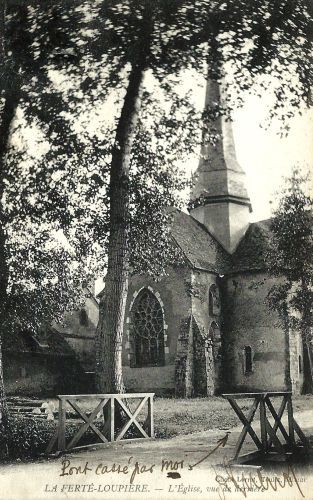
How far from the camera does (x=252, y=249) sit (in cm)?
2378

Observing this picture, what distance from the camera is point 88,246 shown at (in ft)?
35.0

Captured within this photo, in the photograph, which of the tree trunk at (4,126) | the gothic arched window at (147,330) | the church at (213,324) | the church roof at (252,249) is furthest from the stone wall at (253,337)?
the tree trunk at (4,126)

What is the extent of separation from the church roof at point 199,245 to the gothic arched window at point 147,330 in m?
2.66

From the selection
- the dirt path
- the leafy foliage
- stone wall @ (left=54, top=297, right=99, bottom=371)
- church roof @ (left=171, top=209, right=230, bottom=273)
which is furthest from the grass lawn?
stone wall @ (left=54, top=297, right=99, bottom=371)

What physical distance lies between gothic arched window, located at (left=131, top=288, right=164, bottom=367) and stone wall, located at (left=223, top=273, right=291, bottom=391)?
123 inches

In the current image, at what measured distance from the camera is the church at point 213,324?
69.5 feet

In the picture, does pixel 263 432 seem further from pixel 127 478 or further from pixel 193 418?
pixel 193 418

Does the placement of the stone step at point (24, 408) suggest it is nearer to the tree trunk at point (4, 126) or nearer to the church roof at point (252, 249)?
the tree trunk at point (4, 126)

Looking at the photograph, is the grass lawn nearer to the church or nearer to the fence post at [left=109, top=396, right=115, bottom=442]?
the fence post at [left=109, top=396, right=115, bottom=442]

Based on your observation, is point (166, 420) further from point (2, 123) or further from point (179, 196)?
point (2, 123)

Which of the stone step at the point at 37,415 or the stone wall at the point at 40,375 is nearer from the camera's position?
the stone step at the point at 37,415

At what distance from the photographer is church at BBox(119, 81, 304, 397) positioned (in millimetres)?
21172

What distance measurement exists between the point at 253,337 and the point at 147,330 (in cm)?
481

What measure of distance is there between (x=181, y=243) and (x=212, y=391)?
6.56 metres
